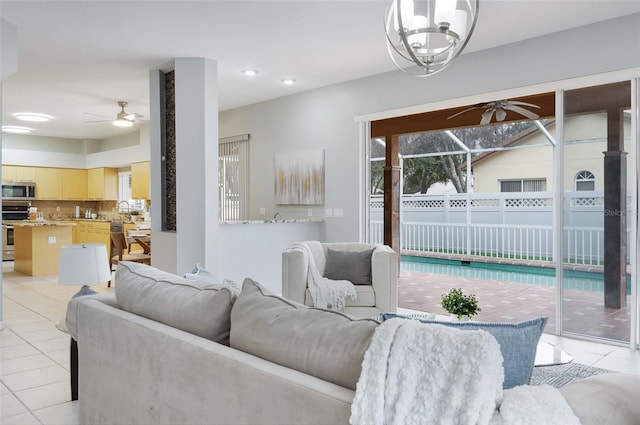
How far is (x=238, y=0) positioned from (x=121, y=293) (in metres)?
2.44

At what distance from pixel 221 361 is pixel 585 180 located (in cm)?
391

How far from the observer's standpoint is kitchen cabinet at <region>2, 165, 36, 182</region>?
10.1 metres

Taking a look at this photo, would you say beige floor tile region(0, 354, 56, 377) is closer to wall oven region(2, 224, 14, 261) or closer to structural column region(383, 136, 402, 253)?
structural column region(383, 136, 402, 253)

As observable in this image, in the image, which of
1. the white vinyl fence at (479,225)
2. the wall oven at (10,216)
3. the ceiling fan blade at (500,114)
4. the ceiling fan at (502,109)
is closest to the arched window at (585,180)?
the ceiling fan at (502,109)

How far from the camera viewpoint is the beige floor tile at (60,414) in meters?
2.66

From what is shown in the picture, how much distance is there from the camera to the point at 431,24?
8.00 ft

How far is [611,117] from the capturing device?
4070 mm

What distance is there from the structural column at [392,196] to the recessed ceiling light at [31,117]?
19.3 feet

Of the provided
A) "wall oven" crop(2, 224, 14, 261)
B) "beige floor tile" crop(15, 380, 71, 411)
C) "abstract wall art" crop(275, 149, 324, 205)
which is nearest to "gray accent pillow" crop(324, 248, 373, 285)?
"abstract wall art" crop(275, 149, 324, 205)

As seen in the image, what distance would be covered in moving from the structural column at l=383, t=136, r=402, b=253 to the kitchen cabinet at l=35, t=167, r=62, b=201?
766 centimetres

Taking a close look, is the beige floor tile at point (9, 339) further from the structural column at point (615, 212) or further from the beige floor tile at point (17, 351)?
the structural column at point (615, 212)

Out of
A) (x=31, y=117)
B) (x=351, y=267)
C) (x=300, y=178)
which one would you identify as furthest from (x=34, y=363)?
(x=31, y=117)

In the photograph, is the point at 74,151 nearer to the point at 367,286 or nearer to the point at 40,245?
the point at 40,245

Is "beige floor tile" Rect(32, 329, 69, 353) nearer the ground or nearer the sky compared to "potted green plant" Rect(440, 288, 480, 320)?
nearer the ground
